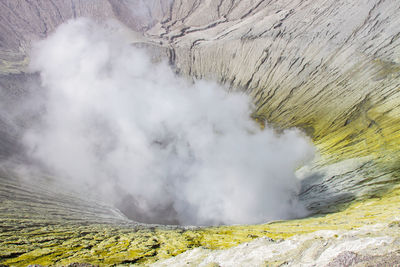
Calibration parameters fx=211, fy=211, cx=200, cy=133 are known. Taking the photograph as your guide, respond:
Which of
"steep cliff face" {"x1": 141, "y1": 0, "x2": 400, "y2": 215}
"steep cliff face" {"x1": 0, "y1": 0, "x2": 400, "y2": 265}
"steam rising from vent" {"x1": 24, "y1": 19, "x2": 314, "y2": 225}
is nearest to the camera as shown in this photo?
"steep cliff face" {"x1": 0, "y1": 0, "x2": 400, "y2": 265}

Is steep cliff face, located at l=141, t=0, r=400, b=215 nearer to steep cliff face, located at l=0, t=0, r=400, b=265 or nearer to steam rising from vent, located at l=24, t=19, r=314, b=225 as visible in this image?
steep cliff face, located at l=0, t=0, r=400, b=265

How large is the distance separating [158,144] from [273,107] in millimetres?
63565

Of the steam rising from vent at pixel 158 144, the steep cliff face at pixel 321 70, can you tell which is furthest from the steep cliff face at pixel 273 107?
the steam rising from vent at pixel 158 144

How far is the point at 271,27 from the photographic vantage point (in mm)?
122688

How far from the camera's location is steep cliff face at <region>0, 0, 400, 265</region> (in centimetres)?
2259

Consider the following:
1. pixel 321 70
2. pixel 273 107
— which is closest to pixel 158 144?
pixel 273 107

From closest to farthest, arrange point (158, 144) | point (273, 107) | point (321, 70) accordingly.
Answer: point (321, 70) < point (273, 107) < point (158, 144)

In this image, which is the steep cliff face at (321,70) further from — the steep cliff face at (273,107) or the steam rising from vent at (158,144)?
the steam rising from vent at (158,144)

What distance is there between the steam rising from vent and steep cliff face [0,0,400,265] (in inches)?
430

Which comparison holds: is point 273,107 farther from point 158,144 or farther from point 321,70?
point 158,144

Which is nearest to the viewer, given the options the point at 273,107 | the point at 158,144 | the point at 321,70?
the point at 321,70

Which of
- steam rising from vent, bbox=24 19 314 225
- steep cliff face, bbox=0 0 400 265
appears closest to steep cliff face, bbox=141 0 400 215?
steep cliff face, bbox=0 0 400 265

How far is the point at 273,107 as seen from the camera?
348 ft

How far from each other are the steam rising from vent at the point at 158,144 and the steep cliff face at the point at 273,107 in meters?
10.9
